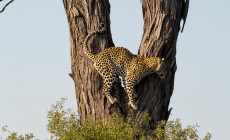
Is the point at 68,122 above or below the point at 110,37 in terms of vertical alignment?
below

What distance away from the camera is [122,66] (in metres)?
15.9

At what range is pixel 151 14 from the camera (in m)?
16.0

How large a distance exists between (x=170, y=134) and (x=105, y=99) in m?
2.53

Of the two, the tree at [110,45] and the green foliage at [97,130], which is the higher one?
the tree at [110,45]

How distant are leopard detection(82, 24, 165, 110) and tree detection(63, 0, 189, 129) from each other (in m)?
0.11

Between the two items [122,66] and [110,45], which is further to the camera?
[110,45]

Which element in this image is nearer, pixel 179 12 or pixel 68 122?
pixel 68 122

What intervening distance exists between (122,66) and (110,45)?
20.5 inches

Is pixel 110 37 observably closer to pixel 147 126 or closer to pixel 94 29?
pixel 94 29

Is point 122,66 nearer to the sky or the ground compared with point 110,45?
nearer to the ground

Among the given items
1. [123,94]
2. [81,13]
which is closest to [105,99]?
[123,94]

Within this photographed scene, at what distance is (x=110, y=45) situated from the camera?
1611cm

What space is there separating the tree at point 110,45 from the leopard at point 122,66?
0.11 metres

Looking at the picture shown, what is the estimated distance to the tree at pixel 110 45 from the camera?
15.7m
